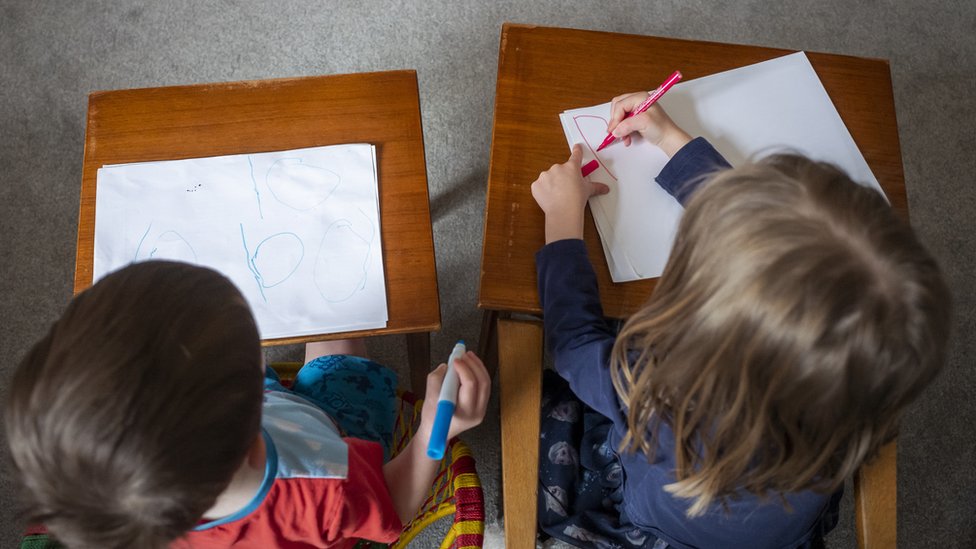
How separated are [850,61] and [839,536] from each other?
89cm

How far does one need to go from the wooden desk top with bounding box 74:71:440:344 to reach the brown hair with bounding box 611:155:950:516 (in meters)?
0.38

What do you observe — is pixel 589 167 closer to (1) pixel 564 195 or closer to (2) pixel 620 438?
(1) pixel 564 195

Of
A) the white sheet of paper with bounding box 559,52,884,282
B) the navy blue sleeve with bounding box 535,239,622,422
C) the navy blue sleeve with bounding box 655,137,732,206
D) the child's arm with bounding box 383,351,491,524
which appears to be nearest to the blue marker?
the child's arm with bounding box 383,351,491,524

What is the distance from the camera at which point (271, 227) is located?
2.89 ft

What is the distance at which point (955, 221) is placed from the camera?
1576mm

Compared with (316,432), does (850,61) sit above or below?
above

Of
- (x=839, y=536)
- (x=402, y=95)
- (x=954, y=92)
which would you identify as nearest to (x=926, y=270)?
(x=402, y=95)

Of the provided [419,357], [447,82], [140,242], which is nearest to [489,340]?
[419,357]

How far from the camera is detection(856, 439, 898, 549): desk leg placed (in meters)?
0.79

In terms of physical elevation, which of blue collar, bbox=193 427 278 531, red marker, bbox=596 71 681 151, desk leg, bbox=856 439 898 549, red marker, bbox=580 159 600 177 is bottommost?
desk leg, bbox=856 439 898 549

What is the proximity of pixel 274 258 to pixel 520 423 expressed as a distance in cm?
36

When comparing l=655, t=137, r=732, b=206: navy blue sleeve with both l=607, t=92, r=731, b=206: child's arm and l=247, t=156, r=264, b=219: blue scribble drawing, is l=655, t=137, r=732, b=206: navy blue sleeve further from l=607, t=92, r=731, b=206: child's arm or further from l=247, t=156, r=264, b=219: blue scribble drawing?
l=247, t=156, r=264, b=219: blue scribble drawing

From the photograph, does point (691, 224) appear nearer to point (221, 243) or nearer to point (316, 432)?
point (316, 432)

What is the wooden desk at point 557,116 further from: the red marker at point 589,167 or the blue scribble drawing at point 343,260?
the blue scribble drawing at point 343,260
